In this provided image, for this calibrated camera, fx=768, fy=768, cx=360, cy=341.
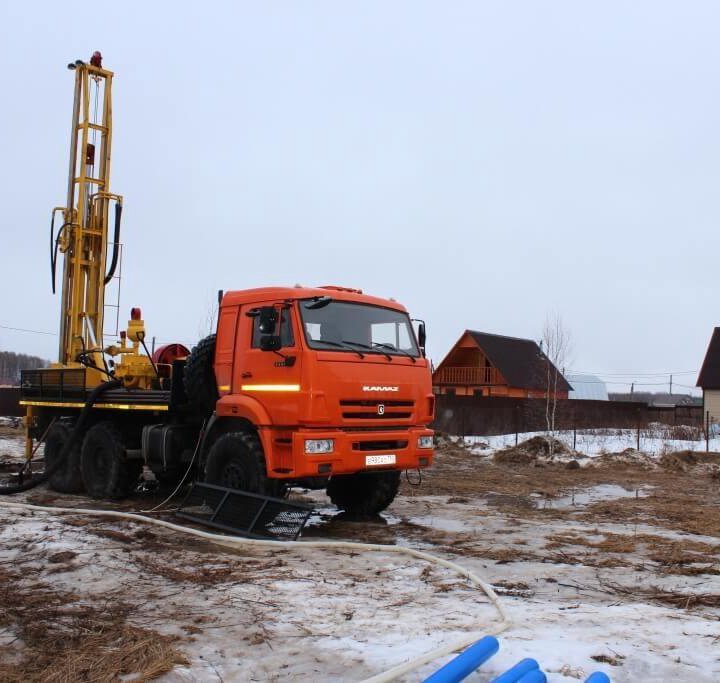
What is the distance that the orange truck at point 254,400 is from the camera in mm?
8570

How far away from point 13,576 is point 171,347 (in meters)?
6.48

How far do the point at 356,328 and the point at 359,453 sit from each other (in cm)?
154

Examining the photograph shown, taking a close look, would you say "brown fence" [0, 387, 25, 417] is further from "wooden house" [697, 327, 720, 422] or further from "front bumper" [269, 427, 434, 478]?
"wooden house" [697, 327, 720, 422]

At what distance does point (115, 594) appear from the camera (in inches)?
238

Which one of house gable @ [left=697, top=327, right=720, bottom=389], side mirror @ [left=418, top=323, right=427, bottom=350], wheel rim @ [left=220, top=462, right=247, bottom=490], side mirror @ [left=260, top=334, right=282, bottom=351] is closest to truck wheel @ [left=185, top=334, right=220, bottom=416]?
wheel rim @ [left=220, top=462, right=247, bottom=490]

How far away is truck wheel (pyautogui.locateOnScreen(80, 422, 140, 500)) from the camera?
1136 cm

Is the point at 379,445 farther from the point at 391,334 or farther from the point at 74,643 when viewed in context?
the point at 74,643

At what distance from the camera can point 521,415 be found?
27.3 metres

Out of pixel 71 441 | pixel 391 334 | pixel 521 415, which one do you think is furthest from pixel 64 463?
pixel 521 415

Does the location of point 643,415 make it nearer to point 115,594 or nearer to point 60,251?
point 60,251

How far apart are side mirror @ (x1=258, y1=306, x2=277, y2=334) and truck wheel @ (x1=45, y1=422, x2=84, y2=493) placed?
201 inches

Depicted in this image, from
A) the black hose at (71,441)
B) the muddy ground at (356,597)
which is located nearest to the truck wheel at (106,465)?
the black hose at (71,441)

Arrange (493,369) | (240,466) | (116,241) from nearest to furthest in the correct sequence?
1. (240,466)
2. (116,241)
3. (493,369)

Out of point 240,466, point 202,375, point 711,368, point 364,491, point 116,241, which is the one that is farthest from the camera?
point 711,368
